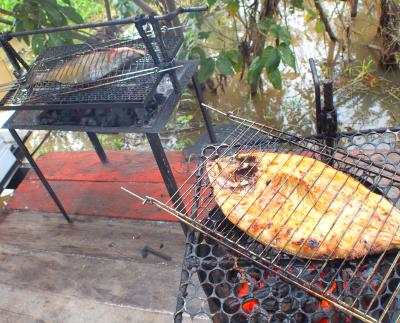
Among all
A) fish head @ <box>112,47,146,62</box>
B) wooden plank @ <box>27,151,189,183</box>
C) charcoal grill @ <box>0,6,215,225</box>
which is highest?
fish head @ <box>112,47,146,62</box>

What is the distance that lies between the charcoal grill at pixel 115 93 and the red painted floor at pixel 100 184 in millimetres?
850

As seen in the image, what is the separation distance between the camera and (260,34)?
14.6ft

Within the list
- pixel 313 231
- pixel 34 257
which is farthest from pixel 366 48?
pixel 34 257

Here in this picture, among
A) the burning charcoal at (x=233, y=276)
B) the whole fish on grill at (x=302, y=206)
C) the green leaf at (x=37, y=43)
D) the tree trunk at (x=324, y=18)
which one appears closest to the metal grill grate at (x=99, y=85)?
the green leaf at (x=37, y=43)

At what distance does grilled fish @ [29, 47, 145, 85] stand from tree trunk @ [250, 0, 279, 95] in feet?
6.52

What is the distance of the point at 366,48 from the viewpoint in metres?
5.38

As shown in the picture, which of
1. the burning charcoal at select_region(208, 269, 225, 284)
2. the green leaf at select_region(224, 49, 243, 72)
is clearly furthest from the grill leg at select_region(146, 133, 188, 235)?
the green leaf at select_region(224, 49, 243, 72)

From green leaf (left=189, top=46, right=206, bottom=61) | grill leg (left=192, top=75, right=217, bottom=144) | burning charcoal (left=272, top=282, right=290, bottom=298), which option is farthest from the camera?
green leaf (left=189, top=46, right=206, bottom=61)

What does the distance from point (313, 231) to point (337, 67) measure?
426 centimetres

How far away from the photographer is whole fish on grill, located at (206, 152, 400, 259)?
1579 mm

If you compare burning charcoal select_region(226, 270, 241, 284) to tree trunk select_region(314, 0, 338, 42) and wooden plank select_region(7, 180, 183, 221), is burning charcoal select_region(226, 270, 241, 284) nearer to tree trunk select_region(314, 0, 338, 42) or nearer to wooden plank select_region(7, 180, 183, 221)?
wooden plank select_region(7, 180, 183, 221)

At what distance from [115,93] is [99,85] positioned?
171 mm

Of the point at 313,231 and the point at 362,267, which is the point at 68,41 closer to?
the point at 313,231

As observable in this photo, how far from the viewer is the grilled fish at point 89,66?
2.68 metres
